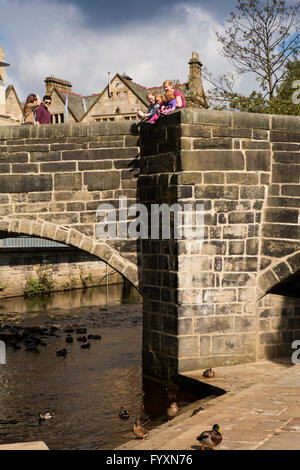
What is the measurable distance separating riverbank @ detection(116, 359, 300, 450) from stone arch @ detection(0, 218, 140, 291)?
2.46m

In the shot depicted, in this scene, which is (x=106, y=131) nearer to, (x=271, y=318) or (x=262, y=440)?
(x=271, y=318)

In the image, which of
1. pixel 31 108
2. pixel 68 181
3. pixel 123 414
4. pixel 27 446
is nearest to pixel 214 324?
pixel 123 414

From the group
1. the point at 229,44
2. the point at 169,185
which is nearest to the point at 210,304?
the point at 169,185

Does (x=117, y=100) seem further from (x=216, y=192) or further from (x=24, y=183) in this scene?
(x=216, y=192)

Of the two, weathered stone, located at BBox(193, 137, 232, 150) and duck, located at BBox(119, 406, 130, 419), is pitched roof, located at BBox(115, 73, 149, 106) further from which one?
duck, located at BBox(119, 406, 130, 419)

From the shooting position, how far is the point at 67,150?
998 cm

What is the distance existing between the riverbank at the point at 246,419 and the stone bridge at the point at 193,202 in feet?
4.18

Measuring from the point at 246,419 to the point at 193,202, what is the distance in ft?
12.6

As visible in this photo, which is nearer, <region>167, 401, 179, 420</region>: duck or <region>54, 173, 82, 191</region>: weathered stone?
<region>167, 401, 179, 420</region>: duck

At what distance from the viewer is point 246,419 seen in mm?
5953

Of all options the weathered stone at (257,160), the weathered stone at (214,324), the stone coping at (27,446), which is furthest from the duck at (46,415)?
the weathered stone at (257,160)

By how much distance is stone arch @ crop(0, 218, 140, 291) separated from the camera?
9977 mm

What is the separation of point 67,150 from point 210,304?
10.9 feet

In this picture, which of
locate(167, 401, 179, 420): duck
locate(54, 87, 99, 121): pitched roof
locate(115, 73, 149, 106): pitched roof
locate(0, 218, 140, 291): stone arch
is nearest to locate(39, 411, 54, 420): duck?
locate(167, 401, 179, 420): duck
